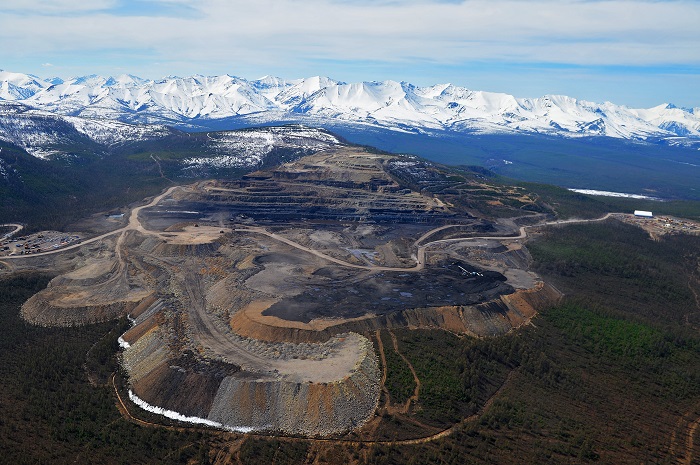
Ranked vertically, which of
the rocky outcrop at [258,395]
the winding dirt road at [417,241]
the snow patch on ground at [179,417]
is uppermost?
the winding dirt road at [417,241]

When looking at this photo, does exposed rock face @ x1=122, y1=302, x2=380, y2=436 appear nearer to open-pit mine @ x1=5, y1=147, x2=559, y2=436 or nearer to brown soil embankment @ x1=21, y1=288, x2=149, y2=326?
open-pit mine @ x1=5, y1=147, x2=559, y2=436

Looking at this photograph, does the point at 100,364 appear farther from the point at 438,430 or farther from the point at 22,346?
the point at 438,430

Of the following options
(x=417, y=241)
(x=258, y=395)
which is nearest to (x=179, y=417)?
(x=258, y=395)

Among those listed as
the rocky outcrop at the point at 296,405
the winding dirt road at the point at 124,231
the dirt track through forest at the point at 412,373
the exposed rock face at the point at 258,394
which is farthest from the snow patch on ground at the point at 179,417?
the winding dirt road at the point at 124,231

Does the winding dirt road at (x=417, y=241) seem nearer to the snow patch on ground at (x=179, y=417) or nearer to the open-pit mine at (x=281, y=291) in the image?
the open-pit mine at (x=281, y=291)

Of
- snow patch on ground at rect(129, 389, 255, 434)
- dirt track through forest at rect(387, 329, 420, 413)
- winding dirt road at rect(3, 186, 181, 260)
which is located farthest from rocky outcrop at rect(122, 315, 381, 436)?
winding dirt road at rect(3, 186, 181, 260)

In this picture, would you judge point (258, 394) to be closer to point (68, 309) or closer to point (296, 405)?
point (296, 405)

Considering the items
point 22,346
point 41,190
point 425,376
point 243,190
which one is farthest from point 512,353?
point 41,190

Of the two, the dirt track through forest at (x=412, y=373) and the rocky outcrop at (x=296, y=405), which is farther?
the dirt track through forest at (x=412, y=373)

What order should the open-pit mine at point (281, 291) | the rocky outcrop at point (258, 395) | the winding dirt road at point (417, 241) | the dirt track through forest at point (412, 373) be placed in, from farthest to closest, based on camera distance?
the winding dirt road at point (417, 241)
the open-pit mine at point (281, 291)
the dirt track through forest at point (412, 373)
the rocky outcrop at point (258, 395)
